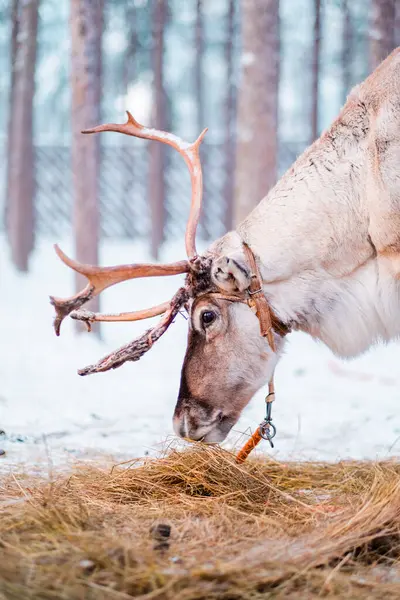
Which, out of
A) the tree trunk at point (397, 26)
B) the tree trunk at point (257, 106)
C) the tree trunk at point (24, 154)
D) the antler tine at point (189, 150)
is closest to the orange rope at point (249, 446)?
the antler tine at point (189, 150)

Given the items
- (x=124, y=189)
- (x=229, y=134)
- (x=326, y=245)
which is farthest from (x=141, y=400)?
(x=124, y=189)

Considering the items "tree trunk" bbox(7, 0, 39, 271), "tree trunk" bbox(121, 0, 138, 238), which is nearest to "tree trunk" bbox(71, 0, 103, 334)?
"tree trunk" bbox(7, 0, 39, 271)

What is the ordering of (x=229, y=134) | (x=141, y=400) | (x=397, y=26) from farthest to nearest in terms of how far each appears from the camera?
(x=229, y=134) < (x=397, y=26) < (x=141, y=400)

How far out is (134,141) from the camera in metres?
17.8

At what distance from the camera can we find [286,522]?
2436 millimetres

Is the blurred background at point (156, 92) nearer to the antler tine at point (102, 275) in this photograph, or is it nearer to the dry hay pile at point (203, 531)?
the antler tine at point (102, 275)

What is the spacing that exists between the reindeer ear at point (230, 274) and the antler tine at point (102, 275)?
0.45 ft

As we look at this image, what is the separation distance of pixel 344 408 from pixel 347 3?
925 cm

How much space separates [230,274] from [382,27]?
549cm

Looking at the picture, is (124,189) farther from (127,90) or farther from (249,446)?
(249,446)

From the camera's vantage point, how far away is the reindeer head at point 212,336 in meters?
2.82

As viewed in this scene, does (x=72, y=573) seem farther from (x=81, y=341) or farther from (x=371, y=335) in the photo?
(x=81, y=341)

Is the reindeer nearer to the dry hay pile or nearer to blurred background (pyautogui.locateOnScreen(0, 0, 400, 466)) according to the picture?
the dry hay pile

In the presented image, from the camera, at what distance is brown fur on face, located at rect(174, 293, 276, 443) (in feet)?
9.57
